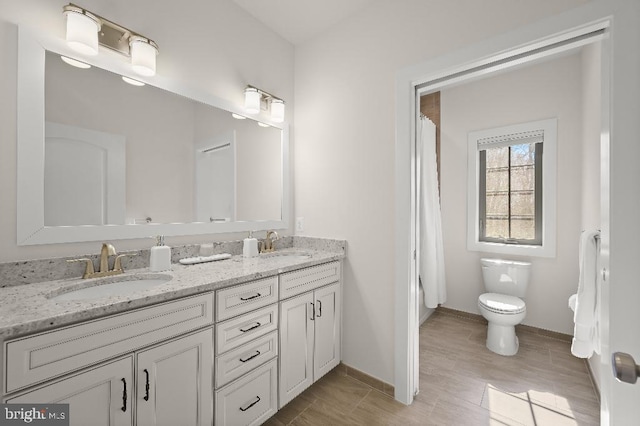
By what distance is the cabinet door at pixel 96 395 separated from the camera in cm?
85

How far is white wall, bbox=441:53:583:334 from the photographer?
8.22ft

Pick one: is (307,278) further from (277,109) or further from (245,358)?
(277,109)

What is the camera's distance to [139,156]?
5.06 ft

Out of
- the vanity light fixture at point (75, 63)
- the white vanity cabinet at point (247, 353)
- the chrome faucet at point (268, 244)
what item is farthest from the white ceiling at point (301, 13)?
the white vanity cabinet at point (247, 353)

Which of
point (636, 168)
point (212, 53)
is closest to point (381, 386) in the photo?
point (636, 168)

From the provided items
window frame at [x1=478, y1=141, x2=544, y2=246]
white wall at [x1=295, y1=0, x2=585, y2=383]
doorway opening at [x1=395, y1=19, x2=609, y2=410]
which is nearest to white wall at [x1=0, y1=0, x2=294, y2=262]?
white wall at [x1=295, y1=0, x2=585, y2=383]

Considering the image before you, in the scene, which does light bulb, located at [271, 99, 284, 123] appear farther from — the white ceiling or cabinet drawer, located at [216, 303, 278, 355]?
cabinet drawer, located at [216, 303, 278, 355]

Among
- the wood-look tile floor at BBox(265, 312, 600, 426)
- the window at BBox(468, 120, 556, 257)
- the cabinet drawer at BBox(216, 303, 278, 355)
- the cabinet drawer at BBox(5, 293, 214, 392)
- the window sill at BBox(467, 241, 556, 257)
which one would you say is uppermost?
the window at BBox(468, 120, 556, 257)

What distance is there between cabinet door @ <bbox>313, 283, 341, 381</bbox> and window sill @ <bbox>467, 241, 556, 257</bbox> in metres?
1.83

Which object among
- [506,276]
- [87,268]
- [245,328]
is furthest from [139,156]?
[506,276]

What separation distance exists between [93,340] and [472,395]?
213cm

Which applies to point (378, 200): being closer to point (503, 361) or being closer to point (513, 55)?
point (513, 55)

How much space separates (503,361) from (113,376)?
2.63 metres

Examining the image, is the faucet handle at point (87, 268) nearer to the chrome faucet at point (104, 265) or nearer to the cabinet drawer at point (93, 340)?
the chrome faucet at point (104, 265)
